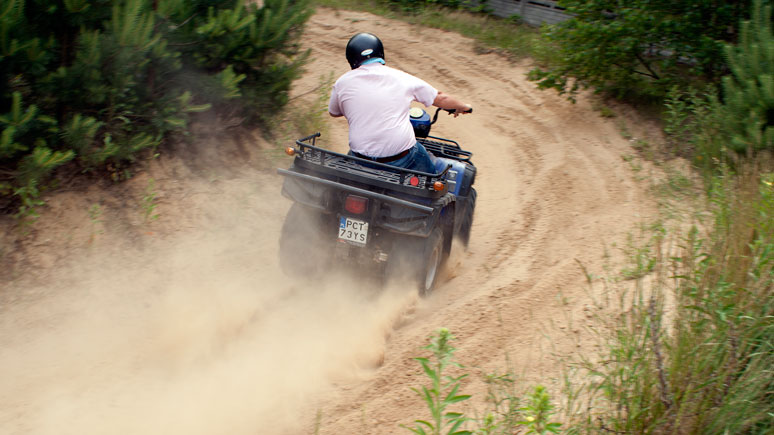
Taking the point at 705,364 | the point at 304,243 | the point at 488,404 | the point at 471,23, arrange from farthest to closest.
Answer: the point at 471,23 < the point at 304,243 < the point at 488,404 < the point at 705,364

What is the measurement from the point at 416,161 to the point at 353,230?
0.92 m

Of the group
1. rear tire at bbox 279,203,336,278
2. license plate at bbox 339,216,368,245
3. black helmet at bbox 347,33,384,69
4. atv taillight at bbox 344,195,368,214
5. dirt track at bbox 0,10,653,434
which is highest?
black helmet at bbox 347,33,384,69

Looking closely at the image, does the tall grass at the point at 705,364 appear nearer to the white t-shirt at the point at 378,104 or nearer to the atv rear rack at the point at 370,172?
the atv rear rack at the point at 370,172

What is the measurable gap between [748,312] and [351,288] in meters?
2.99

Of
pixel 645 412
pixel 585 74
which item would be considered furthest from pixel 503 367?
pixel 585 74

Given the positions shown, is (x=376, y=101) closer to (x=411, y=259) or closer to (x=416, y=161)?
(x=416, y=161)

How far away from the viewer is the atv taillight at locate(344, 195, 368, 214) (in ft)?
15.8

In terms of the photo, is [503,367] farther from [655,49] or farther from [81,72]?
[655,49]

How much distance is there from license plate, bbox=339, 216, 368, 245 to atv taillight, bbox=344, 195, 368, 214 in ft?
0.30

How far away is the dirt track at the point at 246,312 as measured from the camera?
157 inches

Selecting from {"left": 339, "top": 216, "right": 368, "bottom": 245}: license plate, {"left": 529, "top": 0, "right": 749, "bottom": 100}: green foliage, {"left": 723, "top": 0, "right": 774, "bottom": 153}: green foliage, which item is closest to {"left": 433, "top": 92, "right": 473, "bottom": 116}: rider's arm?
{"left": 339, "top": 216, "right": 368, "bottom": 245}: license plate

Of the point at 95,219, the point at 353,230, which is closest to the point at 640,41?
the point at 353,230

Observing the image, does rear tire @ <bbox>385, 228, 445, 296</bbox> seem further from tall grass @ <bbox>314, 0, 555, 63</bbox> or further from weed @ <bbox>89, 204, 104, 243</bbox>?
tall grass @ <bbox>314, 0, 555, 63</bbox>

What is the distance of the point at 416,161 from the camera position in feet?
17.8
